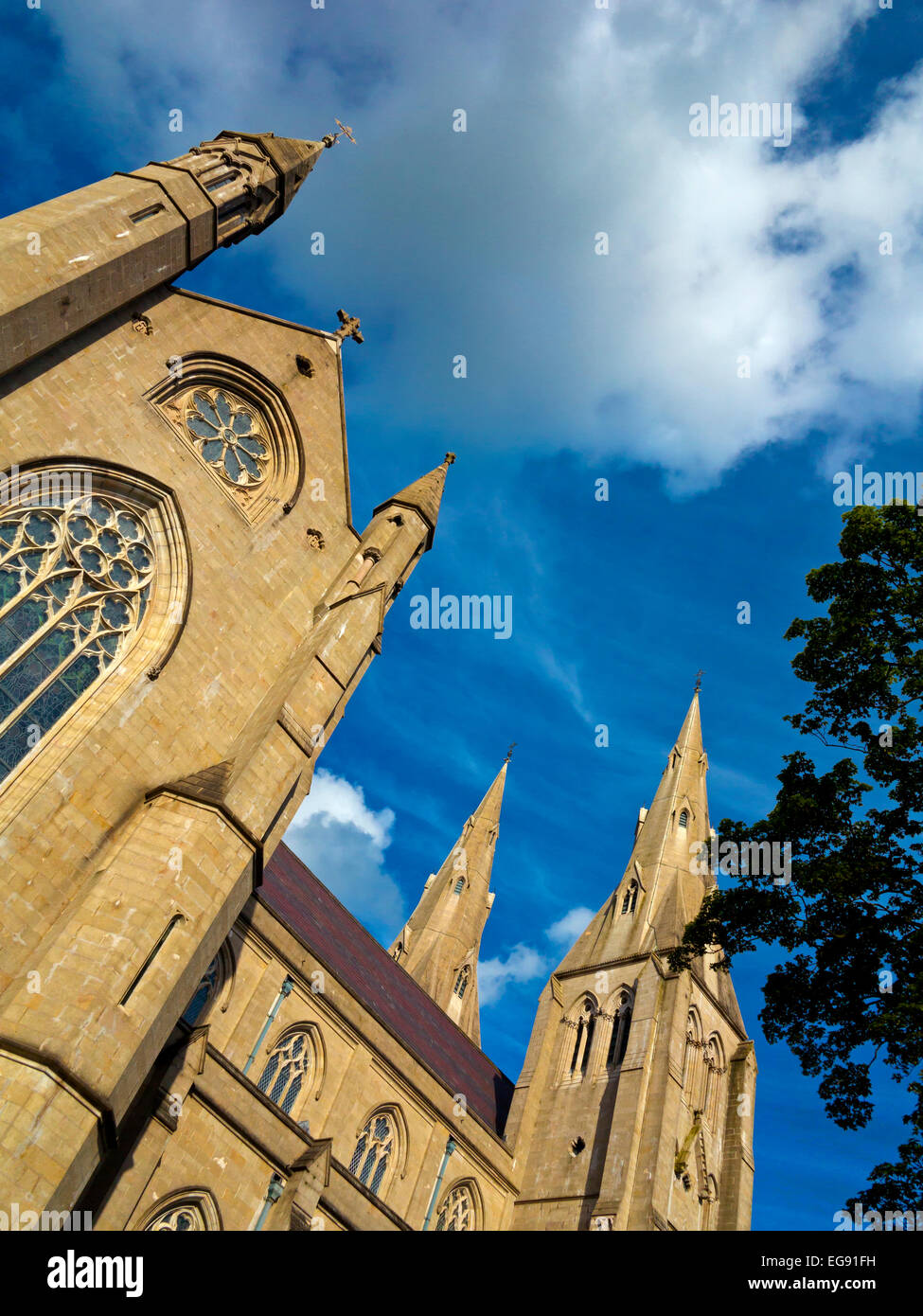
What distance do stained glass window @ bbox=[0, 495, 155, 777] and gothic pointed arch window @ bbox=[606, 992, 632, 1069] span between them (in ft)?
74.9

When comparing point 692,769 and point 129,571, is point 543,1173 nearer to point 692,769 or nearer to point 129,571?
point 692,769

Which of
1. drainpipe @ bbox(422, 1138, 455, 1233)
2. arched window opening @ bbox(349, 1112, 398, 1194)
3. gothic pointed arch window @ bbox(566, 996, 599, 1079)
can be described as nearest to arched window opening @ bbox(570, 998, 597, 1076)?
gothic pointed arch window @ bbox(566, 996, 599, 1079)

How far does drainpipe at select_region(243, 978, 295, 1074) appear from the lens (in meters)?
20.2

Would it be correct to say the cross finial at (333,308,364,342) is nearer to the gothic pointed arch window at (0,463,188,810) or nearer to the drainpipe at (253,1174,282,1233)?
the gothic pointed arch window at (0,463,188,810)

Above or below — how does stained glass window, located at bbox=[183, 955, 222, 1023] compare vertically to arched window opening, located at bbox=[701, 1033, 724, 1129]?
below

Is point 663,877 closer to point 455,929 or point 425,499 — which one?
point 455,929

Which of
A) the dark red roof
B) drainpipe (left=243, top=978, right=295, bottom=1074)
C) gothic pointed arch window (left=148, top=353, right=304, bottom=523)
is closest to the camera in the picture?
gothic pointed arch window (left=148, top=353, right=304, bottom=523)

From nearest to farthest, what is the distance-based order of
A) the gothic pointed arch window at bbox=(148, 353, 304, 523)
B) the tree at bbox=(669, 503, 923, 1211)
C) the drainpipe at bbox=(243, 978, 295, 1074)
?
1. the tree at bbox=(669, 503, 923, 1211)
2. the gothic pointed arch window at bbox=(148, 353, 304, 523)
3. the drainpipe at bbox=(243, 978, 295, 1074)

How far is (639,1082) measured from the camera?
91.9ft

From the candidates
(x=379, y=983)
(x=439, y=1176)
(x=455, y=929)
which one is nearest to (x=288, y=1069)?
(x=439, y=1176)

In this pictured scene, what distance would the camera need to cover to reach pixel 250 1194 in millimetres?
16703

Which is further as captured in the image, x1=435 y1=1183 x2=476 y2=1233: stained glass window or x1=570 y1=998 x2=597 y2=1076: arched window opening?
x1=570 y1=998 x2=597 y2=1076: arched window opening

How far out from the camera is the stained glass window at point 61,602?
13.0m
